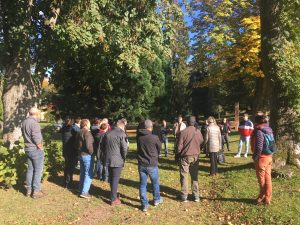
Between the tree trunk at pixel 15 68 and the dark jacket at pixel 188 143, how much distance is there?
482 centimetres

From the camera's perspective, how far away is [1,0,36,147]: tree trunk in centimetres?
1065

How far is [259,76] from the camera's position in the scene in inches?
861

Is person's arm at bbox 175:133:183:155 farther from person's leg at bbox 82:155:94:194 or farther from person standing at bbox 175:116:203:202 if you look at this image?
person's leg at bbox 82:155:94:194

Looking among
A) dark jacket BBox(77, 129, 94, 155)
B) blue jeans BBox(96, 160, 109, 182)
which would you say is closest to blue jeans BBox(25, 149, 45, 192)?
dark jacket BBox(77, 129, 94, 155)

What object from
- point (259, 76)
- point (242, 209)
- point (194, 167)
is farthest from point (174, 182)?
point (259, 76)

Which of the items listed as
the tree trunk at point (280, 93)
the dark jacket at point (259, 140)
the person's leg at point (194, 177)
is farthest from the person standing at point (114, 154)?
the tree trunk at point (280, 93)

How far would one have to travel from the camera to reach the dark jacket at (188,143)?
8.79 meters

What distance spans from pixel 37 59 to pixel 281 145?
758 cm

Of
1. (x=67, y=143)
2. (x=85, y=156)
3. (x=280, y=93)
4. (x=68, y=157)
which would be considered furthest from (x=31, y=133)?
(x=280, y=93)

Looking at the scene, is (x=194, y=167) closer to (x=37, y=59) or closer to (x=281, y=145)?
(x=281, y=145)

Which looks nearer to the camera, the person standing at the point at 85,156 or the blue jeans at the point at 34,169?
the blue jeans at the point at 34,169

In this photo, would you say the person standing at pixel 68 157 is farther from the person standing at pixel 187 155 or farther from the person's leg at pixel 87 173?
the person standing at pixel 187 155

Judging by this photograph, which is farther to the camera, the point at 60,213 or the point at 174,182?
the point at 174,182

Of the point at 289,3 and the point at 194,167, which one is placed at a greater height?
the point at 289,3
